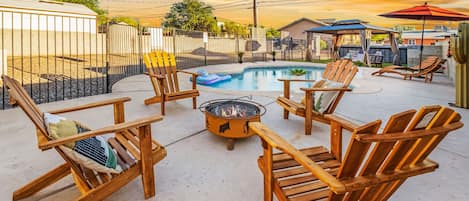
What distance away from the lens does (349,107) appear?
17.1ft

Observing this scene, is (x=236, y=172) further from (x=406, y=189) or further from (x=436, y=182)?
(x=436, y=182)

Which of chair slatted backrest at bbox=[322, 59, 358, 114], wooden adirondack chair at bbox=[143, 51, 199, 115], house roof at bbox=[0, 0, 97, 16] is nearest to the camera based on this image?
chair slatted backrest at bbox=[322, 59, 358, 114]

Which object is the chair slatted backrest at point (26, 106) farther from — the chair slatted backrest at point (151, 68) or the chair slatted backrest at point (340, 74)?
the chair slatted backrest at point (340, 74)

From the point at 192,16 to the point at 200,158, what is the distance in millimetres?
28197

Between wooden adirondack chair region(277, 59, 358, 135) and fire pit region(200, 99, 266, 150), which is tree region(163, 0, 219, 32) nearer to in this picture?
wooden adirondack chair region(277, 59, 358, 135)

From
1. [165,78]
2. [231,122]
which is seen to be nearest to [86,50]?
[165,78]

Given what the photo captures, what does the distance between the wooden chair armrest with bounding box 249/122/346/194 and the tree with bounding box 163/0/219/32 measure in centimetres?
2801

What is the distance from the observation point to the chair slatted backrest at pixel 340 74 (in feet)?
12.5

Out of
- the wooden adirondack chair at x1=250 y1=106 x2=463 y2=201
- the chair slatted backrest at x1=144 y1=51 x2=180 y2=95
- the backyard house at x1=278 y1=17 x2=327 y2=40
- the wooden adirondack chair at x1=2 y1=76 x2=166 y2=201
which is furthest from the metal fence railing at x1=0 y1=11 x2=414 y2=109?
the backyard house at x1=278 y1=17 x2=327 y2=40

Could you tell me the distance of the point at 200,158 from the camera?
2.97 metres

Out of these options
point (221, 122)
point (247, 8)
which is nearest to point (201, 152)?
point (221, 122)

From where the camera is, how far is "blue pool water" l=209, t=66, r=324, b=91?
361 inches

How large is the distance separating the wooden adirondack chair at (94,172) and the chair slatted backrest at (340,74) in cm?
246

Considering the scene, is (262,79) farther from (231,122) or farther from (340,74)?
(231,122)
